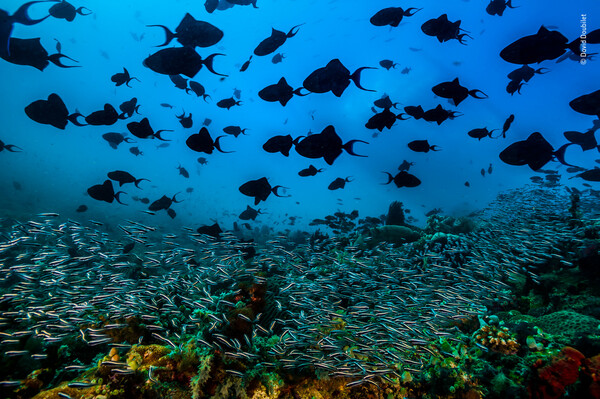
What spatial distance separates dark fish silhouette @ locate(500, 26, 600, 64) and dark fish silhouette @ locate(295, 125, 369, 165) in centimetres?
288

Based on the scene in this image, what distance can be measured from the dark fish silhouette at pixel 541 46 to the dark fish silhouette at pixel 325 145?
2.88 m

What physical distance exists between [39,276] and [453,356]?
1169cm

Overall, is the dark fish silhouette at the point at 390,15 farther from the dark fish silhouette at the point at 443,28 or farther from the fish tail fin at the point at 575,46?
the fish tail fin at the point at 575,46

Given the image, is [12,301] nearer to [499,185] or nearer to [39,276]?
[39,276]

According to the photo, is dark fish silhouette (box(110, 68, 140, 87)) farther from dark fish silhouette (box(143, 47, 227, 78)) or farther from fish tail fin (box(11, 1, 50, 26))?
fish tail fin (box(11, 1, 50, 26))

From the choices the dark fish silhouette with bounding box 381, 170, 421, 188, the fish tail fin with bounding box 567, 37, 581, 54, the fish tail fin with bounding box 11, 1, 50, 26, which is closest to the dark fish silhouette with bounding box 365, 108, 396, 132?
the dark fish silhouette with bounding box 381, 170, 421, 188

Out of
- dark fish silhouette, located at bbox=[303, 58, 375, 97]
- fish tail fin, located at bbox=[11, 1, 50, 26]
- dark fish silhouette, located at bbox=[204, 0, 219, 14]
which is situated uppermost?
dark fish silhouette, located at bbox=[204, 0, 219, 14]

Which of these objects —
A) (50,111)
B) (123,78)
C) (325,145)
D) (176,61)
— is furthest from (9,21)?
(325,145)

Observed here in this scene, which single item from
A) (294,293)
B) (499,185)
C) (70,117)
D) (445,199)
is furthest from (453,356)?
(499,185)

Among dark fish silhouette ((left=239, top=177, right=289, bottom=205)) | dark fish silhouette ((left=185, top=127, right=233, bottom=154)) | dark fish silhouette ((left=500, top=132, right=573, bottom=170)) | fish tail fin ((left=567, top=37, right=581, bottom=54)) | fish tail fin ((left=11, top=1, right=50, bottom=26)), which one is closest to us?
fish tail fin ((left=11, top=1, right=50, bottom=26))

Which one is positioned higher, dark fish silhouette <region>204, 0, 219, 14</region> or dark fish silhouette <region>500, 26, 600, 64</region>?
dark fish silhouette <region>204, 0, 219, 14</region>

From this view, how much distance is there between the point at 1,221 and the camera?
58.4ft

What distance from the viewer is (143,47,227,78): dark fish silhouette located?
4.64 m

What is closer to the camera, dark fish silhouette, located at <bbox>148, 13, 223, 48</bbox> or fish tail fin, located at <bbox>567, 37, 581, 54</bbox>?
fish tail fin, located at <bbox>567, 37, 581, 54</bbox>
